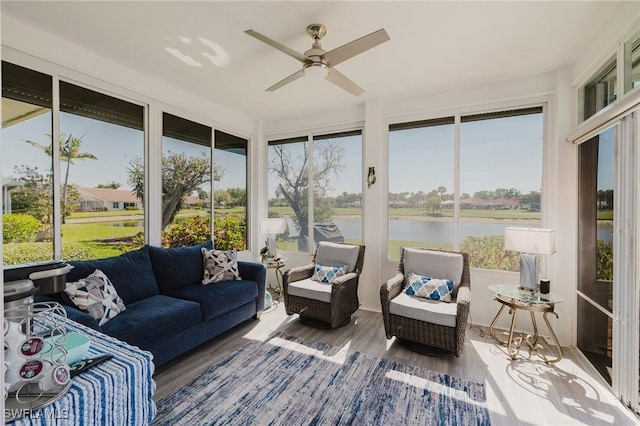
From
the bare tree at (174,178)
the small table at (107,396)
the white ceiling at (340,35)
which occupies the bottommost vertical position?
the small table at (107,396)

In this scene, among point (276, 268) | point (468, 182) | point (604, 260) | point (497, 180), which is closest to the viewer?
point (604, 260)

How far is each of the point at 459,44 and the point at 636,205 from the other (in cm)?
186

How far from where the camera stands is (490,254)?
3.75 metres

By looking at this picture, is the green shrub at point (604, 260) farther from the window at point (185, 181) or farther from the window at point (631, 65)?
the window at point (185, 181)

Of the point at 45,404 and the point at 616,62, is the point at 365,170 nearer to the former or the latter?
the point at 616,62

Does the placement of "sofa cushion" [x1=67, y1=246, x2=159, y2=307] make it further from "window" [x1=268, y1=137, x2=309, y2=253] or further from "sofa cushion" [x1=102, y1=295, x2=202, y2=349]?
"window" [x1=268, y1=137, x2=309, y2=253]

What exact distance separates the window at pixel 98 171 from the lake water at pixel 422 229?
132 millimetres

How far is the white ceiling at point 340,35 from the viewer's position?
2.42m

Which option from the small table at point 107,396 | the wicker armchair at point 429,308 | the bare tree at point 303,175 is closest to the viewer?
the small table at point 107,396

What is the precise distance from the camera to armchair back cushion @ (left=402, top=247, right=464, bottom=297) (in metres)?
3.45

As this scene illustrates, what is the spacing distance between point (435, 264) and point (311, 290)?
142 cm

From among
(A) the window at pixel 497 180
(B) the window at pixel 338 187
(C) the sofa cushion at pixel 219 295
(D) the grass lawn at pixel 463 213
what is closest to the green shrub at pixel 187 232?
(C) the sofa cushion at pixel 219 295

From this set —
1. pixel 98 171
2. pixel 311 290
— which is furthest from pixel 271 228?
pixel 98 171

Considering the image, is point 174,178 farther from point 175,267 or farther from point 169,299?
point 169,299
